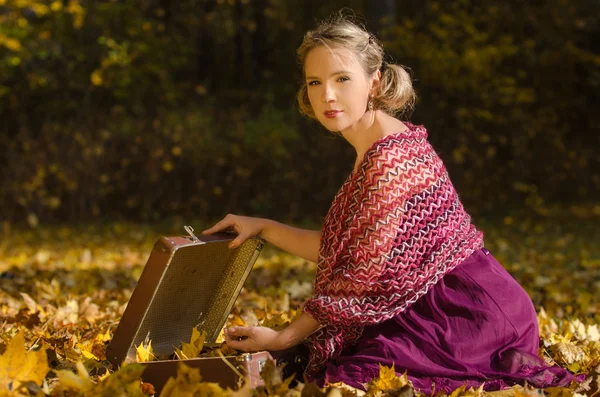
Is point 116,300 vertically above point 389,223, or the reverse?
point 389,223

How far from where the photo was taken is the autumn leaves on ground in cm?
219

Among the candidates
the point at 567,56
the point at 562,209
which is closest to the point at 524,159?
the point at 562,209

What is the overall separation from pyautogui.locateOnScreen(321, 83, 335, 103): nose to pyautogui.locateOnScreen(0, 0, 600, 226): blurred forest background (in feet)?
21.9

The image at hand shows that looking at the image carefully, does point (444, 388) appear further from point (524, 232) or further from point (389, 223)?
point (524, 232)

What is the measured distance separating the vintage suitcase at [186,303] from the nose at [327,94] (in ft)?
1.78

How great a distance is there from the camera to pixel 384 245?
7.94ft

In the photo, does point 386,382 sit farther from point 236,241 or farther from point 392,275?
point 236,241

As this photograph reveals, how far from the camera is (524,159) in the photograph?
11.3 meters

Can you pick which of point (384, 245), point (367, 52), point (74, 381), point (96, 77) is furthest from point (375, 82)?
point (96, 77)

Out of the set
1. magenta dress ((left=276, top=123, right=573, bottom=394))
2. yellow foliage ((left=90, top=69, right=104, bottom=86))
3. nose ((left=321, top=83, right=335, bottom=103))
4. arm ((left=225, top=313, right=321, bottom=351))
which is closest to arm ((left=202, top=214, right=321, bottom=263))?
magenta dress ((left=276, top=123, right=573, bottom=394))

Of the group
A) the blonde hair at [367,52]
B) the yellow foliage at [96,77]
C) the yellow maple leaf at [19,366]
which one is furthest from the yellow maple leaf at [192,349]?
the yellow foliage at [96,77]

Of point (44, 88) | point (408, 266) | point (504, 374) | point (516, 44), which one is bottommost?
point (44, 88)

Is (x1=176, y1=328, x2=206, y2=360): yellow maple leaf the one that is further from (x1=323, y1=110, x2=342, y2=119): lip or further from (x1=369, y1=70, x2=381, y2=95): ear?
(x1=369, y1=70, x2=381, y2=95): ear

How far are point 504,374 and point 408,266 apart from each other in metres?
0.45
